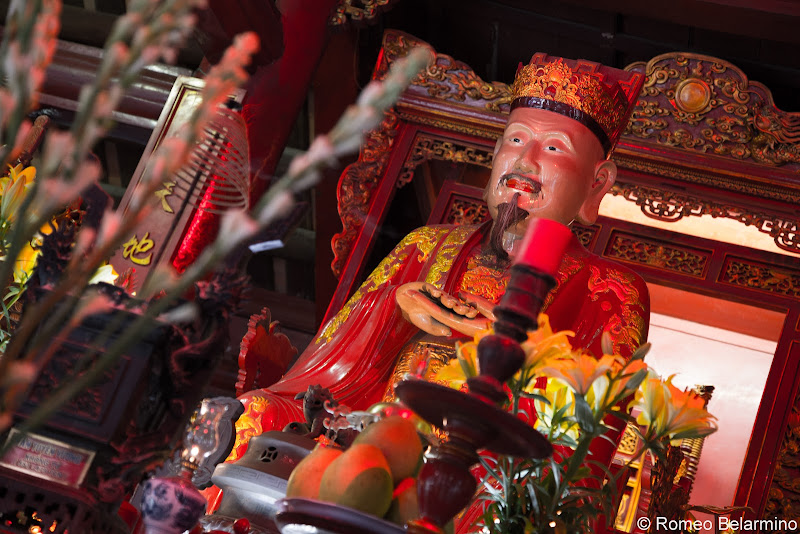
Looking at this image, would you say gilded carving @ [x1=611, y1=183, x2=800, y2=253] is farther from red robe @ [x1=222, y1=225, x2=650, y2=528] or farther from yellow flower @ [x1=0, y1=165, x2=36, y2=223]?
yellow flower @ [x1=0, y1=165, x2=36, y2=223]

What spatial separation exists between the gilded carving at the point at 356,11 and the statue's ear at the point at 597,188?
3.64ft

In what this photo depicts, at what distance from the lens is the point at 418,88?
12.9ft

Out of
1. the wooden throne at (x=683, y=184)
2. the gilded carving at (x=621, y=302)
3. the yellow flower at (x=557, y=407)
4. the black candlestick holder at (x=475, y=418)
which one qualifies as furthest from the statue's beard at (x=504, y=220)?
the black candlestick holder at (x=475, y=418)

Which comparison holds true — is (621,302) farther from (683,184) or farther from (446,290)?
(683,184)

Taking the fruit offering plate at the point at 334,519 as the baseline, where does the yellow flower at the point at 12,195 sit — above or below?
above

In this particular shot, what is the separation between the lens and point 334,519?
1.13 m

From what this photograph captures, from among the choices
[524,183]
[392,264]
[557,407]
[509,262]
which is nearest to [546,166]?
[524,183]

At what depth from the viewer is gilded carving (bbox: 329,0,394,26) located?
11.9 feet

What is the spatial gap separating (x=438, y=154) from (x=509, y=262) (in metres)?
1.04

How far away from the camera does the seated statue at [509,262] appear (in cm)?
280

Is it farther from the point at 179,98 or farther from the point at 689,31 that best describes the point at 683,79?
the point at 179,98

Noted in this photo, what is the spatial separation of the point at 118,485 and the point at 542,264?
564 millimetres

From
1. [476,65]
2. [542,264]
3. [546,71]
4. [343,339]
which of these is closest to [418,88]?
[476,65]

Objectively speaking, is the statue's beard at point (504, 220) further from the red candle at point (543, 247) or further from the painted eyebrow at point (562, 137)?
the red candle at point (543, 247)
